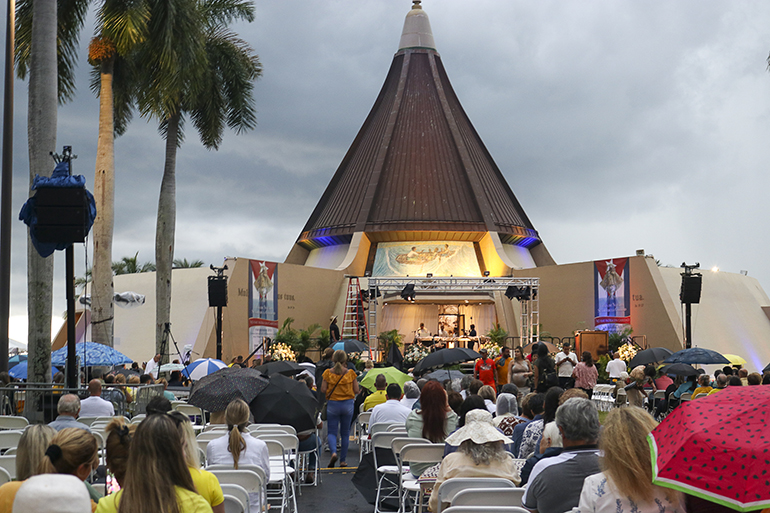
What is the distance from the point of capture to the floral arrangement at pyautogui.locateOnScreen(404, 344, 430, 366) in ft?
77.1

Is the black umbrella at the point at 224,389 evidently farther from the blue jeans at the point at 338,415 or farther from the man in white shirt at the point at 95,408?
the blue jeans at the point at 338,415

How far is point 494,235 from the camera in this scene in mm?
32906

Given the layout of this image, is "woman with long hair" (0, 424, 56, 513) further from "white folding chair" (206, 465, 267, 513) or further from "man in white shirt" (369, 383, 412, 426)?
"man in white shirt" (369, 383, 412, 426)

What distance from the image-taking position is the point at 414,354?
23938mm

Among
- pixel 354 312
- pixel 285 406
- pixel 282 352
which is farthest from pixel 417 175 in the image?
pixel 285 406

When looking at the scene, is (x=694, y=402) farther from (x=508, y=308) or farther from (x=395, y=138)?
(x=395, y=138)

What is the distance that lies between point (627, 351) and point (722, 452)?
21849mm

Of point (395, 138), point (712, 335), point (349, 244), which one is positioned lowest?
point (712, 335)

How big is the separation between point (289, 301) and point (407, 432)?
72.5 feet

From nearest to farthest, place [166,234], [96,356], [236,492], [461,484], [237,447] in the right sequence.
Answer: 1. [236,492]
2. [461,484]
3. [237,447]
4. [96,356]
5. [166,234]

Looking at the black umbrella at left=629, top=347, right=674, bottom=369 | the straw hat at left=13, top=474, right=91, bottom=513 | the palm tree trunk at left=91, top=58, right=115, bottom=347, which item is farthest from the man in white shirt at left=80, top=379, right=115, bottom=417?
the black umbrella at left=629, top=347, right=674, bottom=369

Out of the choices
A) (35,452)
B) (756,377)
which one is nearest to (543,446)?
(35,452)

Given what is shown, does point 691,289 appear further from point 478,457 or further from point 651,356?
point 478,457

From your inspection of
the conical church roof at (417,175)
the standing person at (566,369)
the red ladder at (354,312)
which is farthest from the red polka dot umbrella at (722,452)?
the conical church roof at (417,175)
